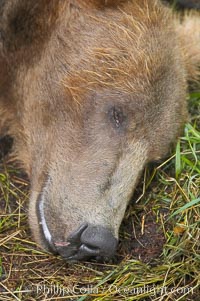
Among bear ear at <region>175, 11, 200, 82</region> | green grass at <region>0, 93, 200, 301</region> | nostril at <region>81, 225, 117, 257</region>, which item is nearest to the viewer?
nostril at <region>81, 225, 117, 257</region>

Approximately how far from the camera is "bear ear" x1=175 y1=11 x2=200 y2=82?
589cm

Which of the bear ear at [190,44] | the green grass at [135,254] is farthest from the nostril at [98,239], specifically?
the bear ear at [190,44]

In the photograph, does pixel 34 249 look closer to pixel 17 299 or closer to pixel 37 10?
pixel 17 299

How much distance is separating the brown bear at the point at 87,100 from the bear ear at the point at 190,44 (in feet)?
1.07

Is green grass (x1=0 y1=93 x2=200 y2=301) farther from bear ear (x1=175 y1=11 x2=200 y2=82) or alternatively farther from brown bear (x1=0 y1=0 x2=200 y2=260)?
bear ear (x1=175 y1=11 x2=200 y2=82)

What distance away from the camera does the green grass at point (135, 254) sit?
16.0 feet

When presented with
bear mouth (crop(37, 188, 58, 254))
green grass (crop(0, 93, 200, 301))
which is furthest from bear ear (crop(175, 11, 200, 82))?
bear mouth (crop(37, 188, 58, 254))

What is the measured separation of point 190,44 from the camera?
5.96 metres

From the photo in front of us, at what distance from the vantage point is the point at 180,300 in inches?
189

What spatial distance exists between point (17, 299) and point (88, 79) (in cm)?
154

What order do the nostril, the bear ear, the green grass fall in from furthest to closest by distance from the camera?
1. the bear ear
2. the green grass
3. the nostril

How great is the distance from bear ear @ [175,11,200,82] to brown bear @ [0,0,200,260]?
1.07 ft

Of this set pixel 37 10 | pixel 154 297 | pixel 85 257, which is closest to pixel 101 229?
pixel 85 257

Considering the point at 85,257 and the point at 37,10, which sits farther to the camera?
the point at 37,10
